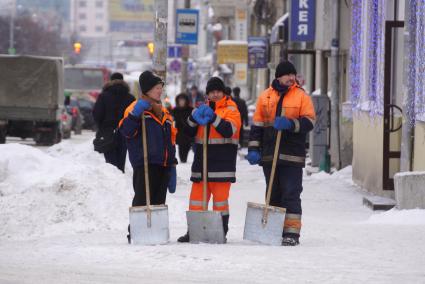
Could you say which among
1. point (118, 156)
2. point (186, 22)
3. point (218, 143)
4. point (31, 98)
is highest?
point (186, 22)

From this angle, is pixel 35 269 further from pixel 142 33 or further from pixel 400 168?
pixel 142 33

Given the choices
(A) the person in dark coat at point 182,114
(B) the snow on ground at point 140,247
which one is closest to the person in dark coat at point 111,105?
(B) the snow on ground at point 140,247

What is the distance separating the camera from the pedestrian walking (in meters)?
11.5

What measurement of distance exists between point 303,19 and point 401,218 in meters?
15.2

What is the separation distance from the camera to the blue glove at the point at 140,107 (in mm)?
11406

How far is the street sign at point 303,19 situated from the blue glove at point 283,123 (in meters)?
17.6

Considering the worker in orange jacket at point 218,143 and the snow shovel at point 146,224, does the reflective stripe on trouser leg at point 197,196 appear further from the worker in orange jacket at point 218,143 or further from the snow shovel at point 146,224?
the snow shovel at point 146,224

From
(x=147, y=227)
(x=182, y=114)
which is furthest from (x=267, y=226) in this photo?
(x=182, y=114)

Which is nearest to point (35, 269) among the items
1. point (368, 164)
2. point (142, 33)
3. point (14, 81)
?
point (368, 164)

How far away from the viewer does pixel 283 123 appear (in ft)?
38.1

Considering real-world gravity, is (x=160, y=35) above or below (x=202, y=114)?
above

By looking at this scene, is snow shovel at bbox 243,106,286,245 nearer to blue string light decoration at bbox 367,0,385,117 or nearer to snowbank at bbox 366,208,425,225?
snowbank at bbox 366,208,425,225

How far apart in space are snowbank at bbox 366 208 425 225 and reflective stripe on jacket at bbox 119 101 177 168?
3.30 metres

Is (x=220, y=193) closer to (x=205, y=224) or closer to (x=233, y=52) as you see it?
(x=205, y=224)
